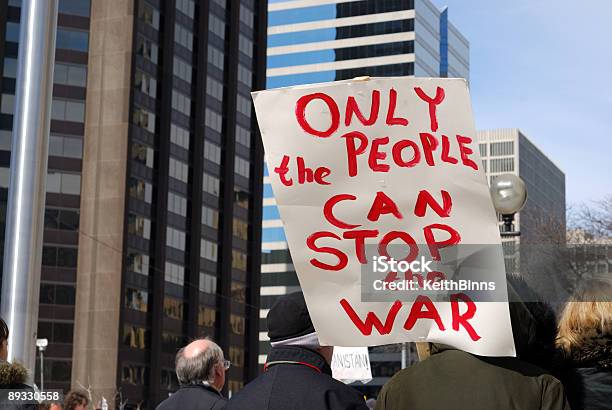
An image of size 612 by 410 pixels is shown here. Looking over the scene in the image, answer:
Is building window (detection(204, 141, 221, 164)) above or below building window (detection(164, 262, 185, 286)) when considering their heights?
above

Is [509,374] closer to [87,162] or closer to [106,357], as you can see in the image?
[106,357]

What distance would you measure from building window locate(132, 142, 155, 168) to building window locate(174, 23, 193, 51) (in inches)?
→ 412

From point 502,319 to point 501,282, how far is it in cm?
12

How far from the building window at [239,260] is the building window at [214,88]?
532 inches

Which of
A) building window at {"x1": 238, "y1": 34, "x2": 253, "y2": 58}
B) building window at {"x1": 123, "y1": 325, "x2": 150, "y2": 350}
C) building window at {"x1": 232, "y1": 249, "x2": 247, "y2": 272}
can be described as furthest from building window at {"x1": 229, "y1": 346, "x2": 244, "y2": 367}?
building window at {"x1": 238, "y1": 34, "x2": 253, "y2": 58}

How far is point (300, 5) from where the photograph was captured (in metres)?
114

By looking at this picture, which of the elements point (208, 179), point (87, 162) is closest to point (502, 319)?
point (87, 162)

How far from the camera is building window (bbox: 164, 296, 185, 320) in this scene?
8150cm

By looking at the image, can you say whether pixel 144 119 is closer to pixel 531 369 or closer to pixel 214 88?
pixel 214 88

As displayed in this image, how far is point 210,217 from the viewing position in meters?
89.8

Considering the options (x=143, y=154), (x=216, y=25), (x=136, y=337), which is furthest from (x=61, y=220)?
(x=216, y=25)

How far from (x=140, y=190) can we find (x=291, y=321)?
77854 millimetres
